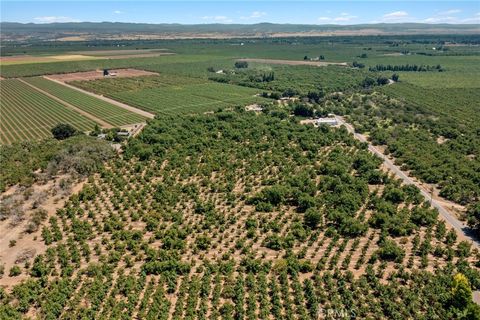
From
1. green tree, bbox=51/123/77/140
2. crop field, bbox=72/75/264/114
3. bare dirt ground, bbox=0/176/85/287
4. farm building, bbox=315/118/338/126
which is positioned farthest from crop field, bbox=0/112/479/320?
crop field, bbox=72/75/264/114

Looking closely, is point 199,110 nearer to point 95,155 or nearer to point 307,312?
point 95,155

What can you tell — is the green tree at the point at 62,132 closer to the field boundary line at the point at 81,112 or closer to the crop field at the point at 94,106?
the field boundary line at the point at 81,112

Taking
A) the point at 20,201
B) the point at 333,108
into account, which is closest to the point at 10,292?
the point at 20,201

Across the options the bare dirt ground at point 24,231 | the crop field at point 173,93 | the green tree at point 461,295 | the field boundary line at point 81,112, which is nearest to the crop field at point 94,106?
the field boundary line at point 81,112

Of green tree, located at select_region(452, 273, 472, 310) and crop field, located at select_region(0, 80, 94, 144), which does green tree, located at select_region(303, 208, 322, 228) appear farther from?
crop field, located at select_region(0, 80, 94, 144)

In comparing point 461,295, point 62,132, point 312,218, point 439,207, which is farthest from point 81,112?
point 461,295

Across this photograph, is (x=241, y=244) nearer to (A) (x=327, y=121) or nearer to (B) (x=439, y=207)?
(B) (x=439, y=207)
